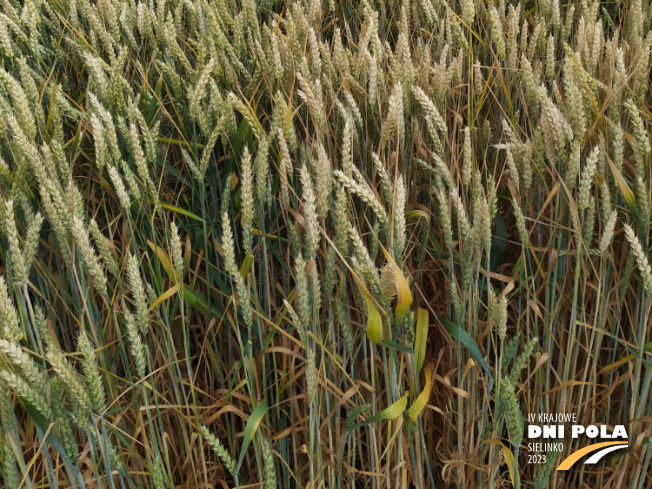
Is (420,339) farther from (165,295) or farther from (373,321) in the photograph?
(165,295)

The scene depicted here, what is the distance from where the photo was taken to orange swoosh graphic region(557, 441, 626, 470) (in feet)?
3.34

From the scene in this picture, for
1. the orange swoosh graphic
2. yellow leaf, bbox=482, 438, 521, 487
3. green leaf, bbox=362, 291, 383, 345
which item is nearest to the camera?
green leaf, bbox=362, 291, 383, 345

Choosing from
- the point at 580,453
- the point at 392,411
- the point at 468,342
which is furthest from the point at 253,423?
the point at 580,453

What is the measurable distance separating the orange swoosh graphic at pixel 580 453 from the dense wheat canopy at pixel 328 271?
0.02 metres

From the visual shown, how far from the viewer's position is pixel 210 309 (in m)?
0.99

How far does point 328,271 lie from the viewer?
2.70 ft

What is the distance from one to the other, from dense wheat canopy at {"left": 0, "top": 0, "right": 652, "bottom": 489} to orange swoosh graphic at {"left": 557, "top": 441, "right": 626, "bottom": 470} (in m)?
0.02

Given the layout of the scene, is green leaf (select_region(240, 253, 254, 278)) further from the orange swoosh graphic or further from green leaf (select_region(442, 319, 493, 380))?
the orange swoosh graphic

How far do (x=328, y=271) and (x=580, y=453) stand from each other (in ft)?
1.89

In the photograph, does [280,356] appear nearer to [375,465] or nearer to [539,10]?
[375,465]

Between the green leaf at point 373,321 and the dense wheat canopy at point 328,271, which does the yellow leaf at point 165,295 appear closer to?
the dense wheat canopy at point 328,271

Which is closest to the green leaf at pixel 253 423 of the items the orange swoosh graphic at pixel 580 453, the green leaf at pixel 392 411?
the green leaf at pixel 392 411

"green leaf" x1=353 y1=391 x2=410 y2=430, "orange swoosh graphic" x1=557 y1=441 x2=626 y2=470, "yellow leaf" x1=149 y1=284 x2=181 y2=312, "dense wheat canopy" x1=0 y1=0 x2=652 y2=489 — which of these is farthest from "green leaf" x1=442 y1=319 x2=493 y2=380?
"yellow leaf" x1=149 y1=284 x2=181 y2=312

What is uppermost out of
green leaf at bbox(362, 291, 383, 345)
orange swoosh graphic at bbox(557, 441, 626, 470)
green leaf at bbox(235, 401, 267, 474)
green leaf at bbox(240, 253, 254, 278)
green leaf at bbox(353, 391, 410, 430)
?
green leaf at bbox(240, 253, 254, 278)
